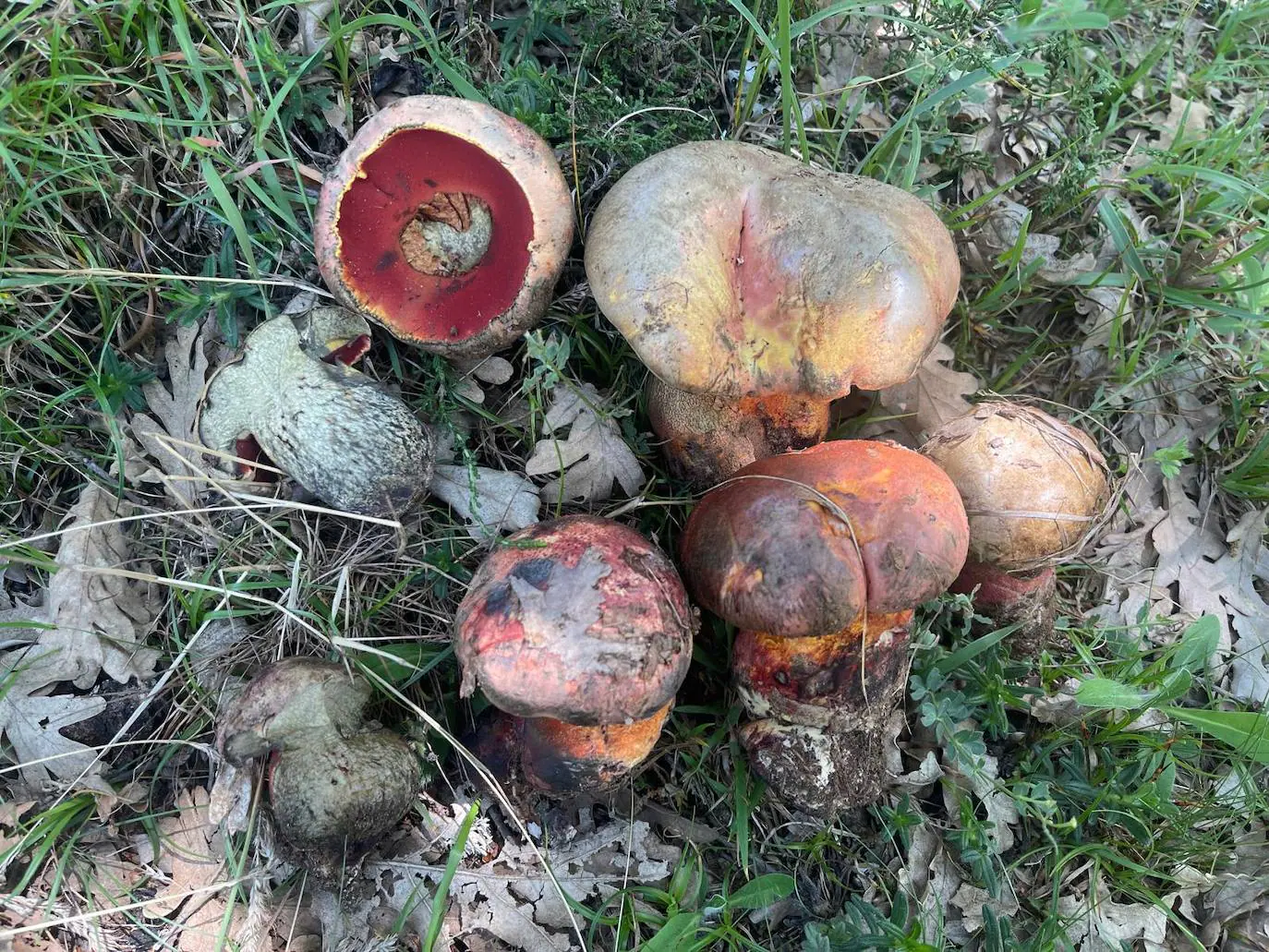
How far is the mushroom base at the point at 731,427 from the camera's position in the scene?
2.50 m

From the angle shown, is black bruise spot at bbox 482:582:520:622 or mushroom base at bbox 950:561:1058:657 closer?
black bruise spot at bbox 482:582:520:622

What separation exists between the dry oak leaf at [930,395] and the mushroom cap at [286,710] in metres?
1.98

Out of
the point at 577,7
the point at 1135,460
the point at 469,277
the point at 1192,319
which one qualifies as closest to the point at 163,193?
the point at 469,277

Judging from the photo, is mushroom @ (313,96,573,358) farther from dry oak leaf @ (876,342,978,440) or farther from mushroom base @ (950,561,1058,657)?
mushroom base @ (950,561,1058,657)

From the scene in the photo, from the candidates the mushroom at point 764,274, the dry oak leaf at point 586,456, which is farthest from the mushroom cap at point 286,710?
the mushroom at point 764,274

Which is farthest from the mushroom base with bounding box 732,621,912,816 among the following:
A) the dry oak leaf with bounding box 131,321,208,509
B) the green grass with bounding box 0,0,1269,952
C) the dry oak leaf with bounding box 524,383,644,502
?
the dry oak leaf with bounding box 131,321,208,509

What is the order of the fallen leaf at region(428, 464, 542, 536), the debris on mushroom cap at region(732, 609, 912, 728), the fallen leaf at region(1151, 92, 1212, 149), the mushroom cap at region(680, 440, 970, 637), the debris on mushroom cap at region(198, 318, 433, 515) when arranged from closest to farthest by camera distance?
1. the mushroom cap at region(680, 440, 970, 637)
2. the debris on mushroom cap at region(732, 609, 912, 728)
3. the debris on mushroom cap at region(198, 318, 433, 515)
4. the fallen leaf at region(428, 464, 542, 536)
5. the fallen leaf at region(1151, 92, 1212, 149)

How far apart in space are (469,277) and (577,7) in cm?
90

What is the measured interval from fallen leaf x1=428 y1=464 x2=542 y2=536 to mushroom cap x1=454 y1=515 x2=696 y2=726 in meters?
0.48

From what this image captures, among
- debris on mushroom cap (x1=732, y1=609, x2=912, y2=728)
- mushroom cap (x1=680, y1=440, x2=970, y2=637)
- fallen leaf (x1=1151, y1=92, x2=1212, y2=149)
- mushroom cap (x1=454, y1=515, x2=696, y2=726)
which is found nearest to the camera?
mushroom cap (x1=454, y1=515, x2=696, y2=726)

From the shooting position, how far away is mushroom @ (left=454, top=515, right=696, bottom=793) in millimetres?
1904

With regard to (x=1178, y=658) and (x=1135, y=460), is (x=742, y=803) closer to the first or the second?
(x=1178, y=658)

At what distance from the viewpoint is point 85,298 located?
2.58 metres

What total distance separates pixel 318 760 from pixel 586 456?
1161 mm
